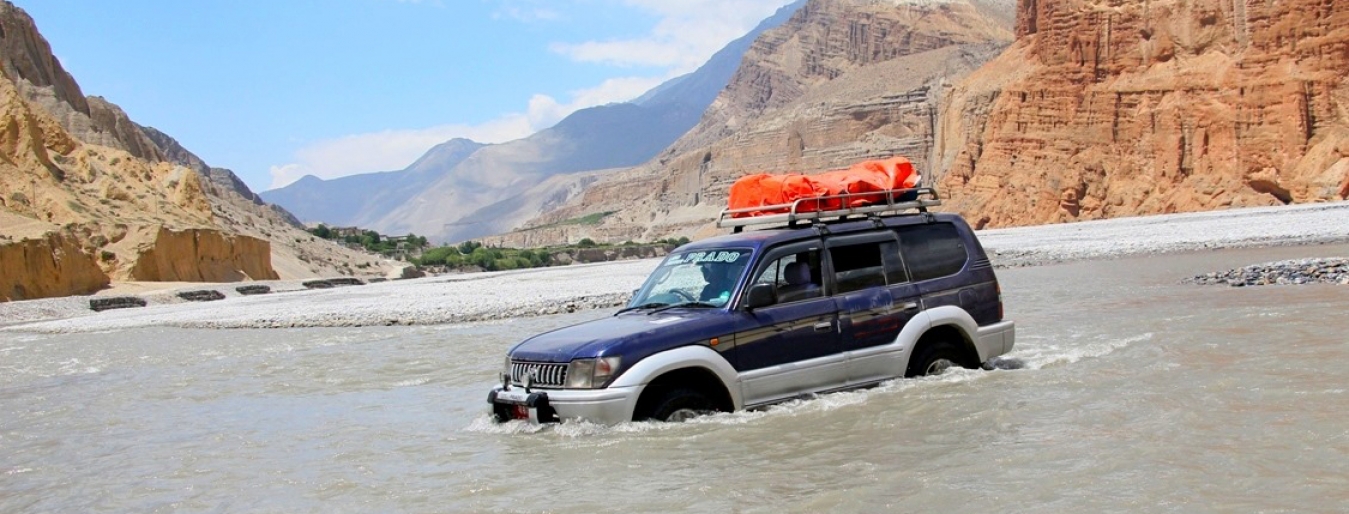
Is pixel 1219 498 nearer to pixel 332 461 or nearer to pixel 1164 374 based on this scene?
pixel 1164 374

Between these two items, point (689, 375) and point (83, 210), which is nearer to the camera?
point (689, 375)

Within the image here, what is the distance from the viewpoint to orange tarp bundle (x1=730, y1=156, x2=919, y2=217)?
9750 mm

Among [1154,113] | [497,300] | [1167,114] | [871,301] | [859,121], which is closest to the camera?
[871,301]

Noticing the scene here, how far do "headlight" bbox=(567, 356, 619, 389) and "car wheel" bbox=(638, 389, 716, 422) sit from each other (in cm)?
42

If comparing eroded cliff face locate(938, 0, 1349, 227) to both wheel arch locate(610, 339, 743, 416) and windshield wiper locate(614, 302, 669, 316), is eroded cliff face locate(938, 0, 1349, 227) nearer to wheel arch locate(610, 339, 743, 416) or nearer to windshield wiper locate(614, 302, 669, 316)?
windshield wiper locate(614, 302, 669, 316)

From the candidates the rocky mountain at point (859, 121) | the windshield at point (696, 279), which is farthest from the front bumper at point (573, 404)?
the rocky mountain at point (859, 121)

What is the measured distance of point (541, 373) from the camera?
8.44 metres

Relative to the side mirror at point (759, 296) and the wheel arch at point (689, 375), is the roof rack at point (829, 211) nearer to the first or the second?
the side mirror at point (759, 296)

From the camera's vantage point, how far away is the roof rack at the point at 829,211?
9.53 metres

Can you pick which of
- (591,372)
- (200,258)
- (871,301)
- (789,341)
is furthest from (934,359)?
(200,258)

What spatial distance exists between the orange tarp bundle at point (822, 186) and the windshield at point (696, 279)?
830mm

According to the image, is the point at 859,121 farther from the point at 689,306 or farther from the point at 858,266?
the point at 689,306

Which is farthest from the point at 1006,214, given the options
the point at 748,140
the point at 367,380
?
the point at 748,140

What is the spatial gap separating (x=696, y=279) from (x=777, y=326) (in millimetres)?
878
